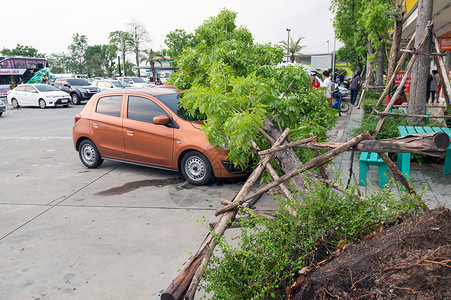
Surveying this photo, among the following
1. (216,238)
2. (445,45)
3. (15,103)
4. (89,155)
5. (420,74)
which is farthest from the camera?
(15,103)

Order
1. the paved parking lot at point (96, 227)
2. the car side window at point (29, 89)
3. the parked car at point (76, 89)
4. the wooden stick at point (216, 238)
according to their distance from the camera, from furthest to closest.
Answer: the parked car at point (76, 89) < the car side window at point (29, 89) < the paved parking lot at point (96, 227) < the wooden stick at point (216, 238)

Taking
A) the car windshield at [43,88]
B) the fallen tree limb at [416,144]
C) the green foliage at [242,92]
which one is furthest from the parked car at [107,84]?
the fallen tree limb at [416,144]

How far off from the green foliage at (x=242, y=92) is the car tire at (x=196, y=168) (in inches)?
38.1

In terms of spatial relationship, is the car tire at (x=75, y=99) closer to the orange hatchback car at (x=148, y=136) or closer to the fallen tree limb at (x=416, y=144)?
the orange hatchback car at (x=148, y=136)

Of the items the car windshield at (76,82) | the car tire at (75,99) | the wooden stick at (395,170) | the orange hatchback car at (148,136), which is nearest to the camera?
the wooden stick at (395,170)

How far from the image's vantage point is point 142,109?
759 centimetres

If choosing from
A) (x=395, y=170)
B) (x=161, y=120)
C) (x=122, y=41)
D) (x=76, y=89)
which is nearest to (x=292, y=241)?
(x=395, y=170)

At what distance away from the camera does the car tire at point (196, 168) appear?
685 centimetres

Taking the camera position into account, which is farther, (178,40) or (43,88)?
(43,88)

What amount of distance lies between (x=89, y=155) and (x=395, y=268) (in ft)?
24.6

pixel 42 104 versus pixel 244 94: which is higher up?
pixel 244 94

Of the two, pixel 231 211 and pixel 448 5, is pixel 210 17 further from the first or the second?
pixel 448 5

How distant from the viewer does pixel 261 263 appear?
269 cm

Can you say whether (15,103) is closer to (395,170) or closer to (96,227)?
(96,227)
